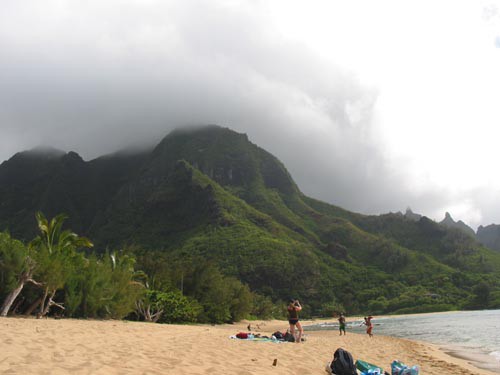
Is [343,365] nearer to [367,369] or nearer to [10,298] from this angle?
[367,369]

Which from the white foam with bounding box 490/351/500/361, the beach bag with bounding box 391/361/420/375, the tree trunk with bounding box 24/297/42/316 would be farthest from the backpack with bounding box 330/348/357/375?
the tree trunk with bounding box 24/297/42/316

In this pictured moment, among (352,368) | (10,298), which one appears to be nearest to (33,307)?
(10,298)

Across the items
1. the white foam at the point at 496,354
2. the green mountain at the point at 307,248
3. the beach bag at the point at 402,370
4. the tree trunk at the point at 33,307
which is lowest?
the white foam at the point at 496,354

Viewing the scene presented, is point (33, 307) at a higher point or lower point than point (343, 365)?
lower

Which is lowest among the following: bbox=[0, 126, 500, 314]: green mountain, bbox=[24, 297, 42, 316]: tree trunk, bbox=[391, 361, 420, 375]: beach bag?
bbox=[24, 297, 42, 316]: tree trunk

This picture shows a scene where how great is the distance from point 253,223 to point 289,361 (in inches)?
5178

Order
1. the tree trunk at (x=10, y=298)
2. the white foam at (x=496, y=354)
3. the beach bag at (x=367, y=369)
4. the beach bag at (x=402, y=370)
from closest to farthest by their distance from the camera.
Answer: the beach bag at (x=367, y=369)
the beach bag at (x=402, y=370)
the white foam at (x=496, y=354)
the tree trunk at (x=10, y=298)

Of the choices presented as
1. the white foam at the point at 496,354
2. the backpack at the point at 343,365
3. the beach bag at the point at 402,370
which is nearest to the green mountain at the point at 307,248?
the white foam at the point at 496,354

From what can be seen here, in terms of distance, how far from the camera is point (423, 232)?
183 m

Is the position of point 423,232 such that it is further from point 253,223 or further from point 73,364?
point 73,364

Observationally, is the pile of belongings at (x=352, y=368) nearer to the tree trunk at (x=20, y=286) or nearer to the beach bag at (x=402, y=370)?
the beach bag at (x=402, y=370)

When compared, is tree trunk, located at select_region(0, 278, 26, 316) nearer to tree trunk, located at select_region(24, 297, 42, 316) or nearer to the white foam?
tree trunk, located at select_region(24, 297, 42, 316)

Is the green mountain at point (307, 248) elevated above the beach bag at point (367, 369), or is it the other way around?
the green mountain at point (307, 248)

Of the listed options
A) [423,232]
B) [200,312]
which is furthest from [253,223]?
[200,312]
